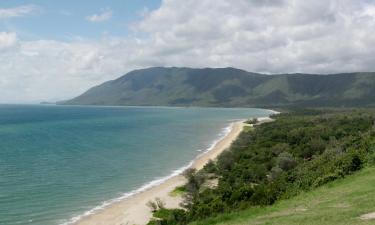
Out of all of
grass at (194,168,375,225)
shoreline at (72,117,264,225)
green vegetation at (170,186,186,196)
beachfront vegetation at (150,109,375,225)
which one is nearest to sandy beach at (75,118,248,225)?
shoreline at (72,117,264,225)

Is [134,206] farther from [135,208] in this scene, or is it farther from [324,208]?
[324,208]

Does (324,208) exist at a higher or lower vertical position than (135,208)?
higher

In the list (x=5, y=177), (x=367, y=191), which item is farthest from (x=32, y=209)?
(x=367, y=191)

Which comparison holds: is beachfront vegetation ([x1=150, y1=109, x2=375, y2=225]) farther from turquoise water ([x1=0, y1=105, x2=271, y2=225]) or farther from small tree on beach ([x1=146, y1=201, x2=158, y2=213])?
turquoise water ([x1=0, y1=105, x2=271, y2=225])

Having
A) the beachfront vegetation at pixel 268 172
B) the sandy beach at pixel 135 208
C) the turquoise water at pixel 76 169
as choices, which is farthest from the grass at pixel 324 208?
the turquoise water at pixel 76 169

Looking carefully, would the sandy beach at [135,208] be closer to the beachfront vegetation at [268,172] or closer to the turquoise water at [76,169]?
the turquoise water at [76,169]

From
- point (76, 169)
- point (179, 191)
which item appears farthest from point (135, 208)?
point (76, 169)
